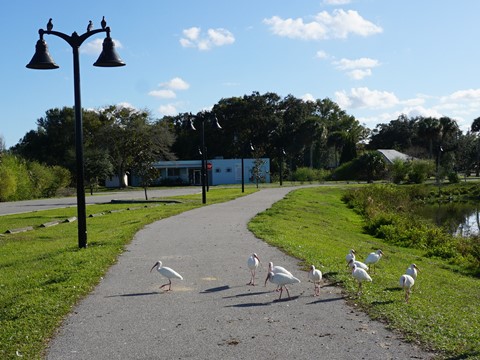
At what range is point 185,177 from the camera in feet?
254

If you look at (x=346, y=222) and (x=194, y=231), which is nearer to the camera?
(x=194, y=231)

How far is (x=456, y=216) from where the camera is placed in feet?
123

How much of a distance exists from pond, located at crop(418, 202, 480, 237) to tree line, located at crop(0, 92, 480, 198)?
2509cm

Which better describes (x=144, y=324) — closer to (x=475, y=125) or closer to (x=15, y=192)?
(x=15, y=192)

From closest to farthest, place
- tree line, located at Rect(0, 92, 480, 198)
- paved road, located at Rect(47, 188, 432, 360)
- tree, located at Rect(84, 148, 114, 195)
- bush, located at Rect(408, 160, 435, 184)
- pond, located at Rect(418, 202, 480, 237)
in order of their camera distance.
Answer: paved road, located at Rect(47, 188, 432, 360)
pond, located at Rect(418, 202, 480, 237)
tree, located at Rect(84, 148, 114, 195)
bush, located at Rect(408, 160, 435, 184)
tree line, located at Rect(0, 92, 480, 198)

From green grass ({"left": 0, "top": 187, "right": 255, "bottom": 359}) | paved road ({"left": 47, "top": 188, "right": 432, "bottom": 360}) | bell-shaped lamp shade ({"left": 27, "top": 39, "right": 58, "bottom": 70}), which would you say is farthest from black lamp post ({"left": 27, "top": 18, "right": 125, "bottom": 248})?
paved road ({"left": 47, "top": 188, "right": 432, "bottom": 360})

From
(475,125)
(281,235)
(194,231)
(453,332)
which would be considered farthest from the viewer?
(475,125)

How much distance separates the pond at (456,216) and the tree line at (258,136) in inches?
988

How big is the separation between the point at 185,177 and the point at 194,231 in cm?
6112

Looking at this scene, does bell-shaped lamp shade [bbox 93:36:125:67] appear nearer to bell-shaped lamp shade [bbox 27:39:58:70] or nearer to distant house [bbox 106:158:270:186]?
bell-shaped lamp shade [bbox 27:39:58:70]

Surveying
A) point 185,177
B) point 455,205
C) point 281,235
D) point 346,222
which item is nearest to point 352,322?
point 281,235

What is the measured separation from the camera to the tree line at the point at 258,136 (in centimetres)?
7062

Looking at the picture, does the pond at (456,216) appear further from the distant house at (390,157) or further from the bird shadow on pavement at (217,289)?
the distant house at (390,157)

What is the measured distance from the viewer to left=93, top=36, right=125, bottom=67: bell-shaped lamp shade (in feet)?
38.6
